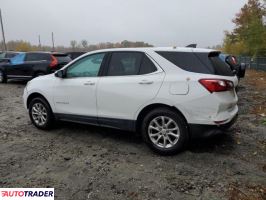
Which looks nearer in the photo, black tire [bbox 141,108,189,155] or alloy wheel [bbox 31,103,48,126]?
black tire [bbox 141,108,189,155]

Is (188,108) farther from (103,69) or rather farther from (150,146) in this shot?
(103,69)

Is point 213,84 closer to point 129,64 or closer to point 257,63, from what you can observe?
point 129,64

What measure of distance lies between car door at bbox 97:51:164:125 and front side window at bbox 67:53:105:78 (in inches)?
9.7

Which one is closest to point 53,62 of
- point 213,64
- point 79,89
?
point 79,89

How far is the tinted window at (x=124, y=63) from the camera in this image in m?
4.97

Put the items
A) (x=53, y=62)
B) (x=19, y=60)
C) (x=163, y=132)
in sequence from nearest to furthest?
(x=163, y=132) < (x=53, y=62) < (x=19, y=60)

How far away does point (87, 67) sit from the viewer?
557cm

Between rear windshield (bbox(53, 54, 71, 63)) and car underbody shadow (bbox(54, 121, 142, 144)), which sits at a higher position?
rear windshield (bbox(53, 54, 71, 63))

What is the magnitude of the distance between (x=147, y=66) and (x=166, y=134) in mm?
1149

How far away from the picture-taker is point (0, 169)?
14.1 feet

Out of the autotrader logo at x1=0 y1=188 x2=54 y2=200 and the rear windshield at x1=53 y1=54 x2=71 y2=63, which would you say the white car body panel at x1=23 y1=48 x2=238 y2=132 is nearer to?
the autotrader logo at x1=0 y1=188 x2=54 y2=200

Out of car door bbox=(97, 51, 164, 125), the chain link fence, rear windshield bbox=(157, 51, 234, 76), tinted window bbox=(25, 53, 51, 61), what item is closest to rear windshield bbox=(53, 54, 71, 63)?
tinted window bbox=(25, 53, 51, 61)

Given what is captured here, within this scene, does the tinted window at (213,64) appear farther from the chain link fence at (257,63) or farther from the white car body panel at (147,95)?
the chain link fence at (257,63)

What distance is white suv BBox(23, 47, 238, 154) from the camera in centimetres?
438
